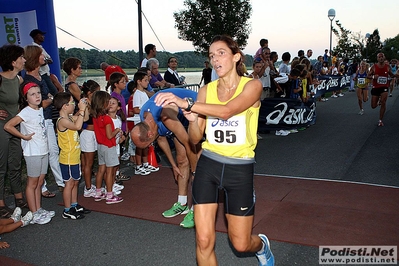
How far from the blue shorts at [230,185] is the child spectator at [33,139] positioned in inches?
109

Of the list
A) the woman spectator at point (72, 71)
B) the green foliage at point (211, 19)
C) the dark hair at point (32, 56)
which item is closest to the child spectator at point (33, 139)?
the dark hair at point (32, 56)

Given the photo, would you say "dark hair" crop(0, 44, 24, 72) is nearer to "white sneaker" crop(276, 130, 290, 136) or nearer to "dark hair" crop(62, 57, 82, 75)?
"dark hair" crop(62, 57, 82, 75)

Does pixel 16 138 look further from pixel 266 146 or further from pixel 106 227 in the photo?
pixel 266 146

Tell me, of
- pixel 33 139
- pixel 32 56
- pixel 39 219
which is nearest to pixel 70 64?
pixel 32 56

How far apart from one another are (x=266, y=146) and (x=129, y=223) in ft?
17.1

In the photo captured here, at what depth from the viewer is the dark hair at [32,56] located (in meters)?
5.77

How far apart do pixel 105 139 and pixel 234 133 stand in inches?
122

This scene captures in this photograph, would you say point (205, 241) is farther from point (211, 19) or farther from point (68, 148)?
point (211, 19)

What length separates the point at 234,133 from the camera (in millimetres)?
3236

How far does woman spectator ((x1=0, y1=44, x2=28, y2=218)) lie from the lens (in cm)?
527

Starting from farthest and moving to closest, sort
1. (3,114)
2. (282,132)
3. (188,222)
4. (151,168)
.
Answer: (282,132), (151,168), (3,114), (188,222)

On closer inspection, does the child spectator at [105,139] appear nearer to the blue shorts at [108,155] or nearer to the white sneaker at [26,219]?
the blue shorts at [108,155]

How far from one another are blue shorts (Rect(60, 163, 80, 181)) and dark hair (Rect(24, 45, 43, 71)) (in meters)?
1.65

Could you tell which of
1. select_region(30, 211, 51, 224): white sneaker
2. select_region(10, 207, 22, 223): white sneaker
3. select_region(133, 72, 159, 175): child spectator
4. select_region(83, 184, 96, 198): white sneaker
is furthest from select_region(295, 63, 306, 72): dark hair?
select_region(10, 207, 22, 223): white sneaker
